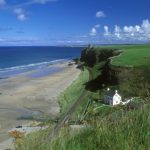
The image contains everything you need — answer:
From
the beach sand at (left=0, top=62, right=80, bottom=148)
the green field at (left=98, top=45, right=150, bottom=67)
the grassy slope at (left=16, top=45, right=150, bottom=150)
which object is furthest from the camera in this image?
the green field at (left=98, top=45, right=150, bottom=67)

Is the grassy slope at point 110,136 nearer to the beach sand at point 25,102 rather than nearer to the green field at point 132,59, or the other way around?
the beach sand at point 25,102

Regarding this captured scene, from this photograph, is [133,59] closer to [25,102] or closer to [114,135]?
[25,102]

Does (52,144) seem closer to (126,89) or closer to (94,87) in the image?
(126,89)

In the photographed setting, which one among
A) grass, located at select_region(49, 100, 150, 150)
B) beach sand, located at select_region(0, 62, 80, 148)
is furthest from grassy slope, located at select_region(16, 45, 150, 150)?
Result: beach sand, located at select_region(0, 62, 80, 148)

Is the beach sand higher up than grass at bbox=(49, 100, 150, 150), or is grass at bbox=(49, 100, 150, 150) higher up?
grass at bbox=(49, 100, 150, 150)

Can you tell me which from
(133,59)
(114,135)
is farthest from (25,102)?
(114,135)

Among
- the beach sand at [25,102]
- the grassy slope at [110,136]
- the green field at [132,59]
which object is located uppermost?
the grassy slope at [110,136]

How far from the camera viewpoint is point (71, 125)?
5379 millimetres

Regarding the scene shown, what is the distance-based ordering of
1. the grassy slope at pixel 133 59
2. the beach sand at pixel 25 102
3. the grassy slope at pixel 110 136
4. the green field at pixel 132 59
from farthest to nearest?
the grassy slope at pixel 133 59 → the green field at pixel 132 59 → the beach sand at pixel 25 102 → the grassy slope at pixel 110 136

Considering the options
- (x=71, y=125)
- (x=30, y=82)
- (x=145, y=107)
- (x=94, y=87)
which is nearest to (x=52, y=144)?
(x=71, y=125)

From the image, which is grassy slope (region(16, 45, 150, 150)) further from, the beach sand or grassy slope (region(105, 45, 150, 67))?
grassy slope (region(105, 45, 150, 67))

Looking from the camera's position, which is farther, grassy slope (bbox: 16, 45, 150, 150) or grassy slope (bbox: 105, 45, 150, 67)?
grassy slope (bbox: 105, 45, 150, 67)

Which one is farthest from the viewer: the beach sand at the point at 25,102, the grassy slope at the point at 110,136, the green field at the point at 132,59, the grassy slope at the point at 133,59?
the grassy slope at the point at 133,59

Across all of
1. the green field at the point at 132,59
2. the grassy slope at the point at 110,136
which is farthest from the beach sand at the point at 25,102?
the grassy slope at the point at 110,136
